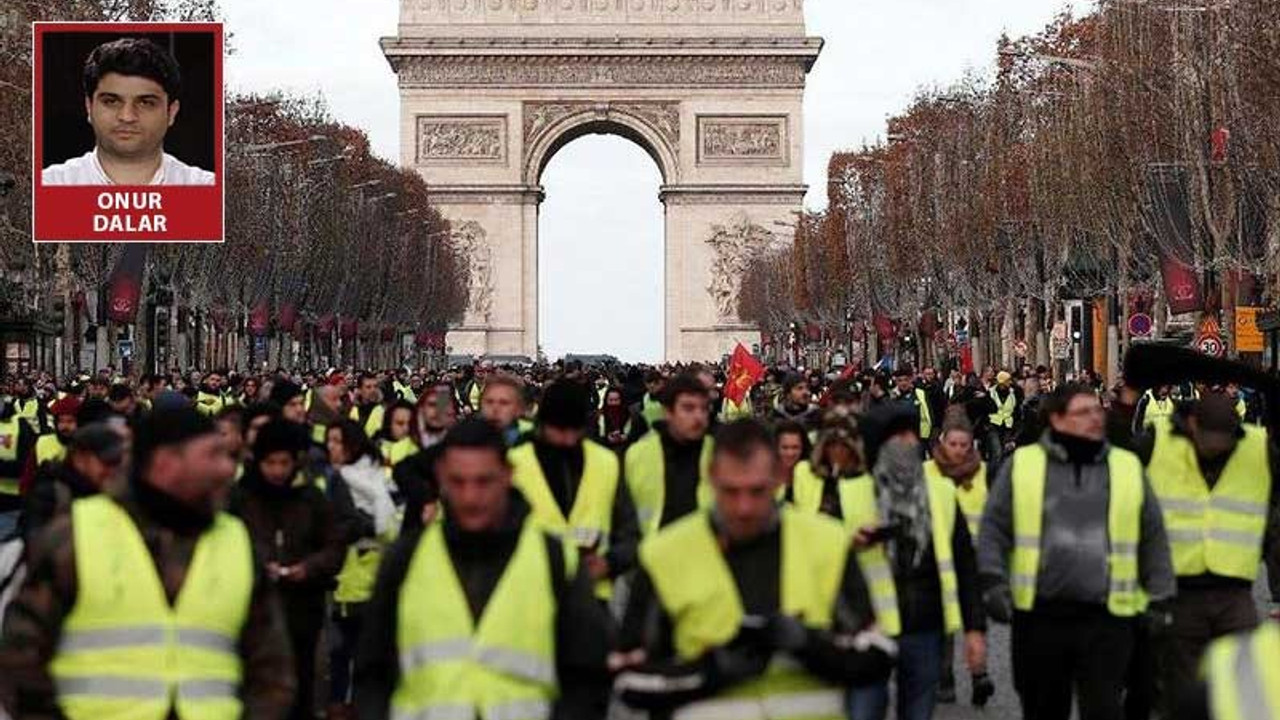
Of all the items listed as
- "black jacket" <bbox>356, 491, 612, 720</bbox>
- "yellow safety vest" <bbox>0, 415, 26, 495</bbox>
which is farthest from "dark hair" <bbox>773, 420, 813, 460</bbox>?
"yellow safety vest" <bbox>0, 415, 26, 495</bbox>

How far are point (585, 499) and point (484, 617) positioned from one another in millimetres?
3841

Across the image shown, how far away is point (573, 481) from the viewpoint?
1130 cm

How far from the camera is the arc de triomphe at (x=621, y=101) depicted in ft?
339

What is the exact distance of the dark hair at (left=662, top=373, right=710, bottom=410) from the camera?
39.1 ft

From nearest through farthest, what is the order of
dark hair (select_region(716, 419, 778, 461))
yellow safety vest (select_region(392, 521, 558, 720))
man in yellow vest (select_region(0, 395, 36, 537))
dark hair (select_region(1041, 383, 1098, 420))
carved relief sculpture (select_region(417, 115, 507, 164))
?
1. dark hair (select_region(716, 419, 778, 461))
2. yellow safety vest (select_region(392, 521, 558, 720))
3. dark hair (select_region(1041, 383, 1098, 420))
4. man in yellow vest (select_region(0, 395, 36, 537))
5. carved relief sculpture (select_region(417, 115, 507, 164))

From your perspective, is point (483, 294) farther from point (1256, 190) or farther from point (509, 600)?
point (509, 600)

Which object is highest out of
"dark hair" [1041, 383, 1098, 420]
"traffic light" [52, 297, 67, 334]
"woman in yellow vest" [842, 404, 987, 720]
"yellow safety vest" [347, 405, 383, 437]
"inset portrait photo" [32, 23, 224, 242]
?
"inset portrait photo" [32, 23, 224, 242]

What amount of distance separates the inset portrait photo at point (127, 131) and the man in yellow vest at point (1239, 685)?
26.2 metres

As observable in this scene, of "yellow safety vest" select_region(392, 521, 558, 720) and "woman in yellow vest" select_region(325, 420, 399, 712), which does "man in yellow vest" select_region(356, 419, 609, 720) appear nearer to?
"yellow safety vest" select_region(392, 521, 558, 720)

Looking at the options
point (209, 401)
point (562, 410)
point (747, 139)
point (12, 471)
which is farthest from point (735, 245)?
point (562, 410)

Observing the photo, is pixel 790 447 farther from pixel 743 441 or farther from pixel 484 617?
pixel 743 441

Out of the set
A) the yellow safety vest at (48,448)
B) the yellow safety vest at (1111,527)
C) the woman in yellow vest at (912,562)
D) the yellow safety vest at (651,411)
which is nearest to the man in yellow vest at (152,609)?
the yellow safety vest at (1111,527)

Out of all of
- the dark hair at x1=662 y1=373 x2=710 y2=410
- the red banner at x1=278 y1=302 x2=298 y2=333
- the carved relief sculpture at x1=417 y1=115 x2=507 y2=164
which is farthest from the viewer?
the carved relief sculpture at x1=417 y1=115 x2=507 y2=164

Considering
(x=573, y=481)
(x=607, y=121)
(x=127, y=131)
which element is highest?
(x=607, y=121)
